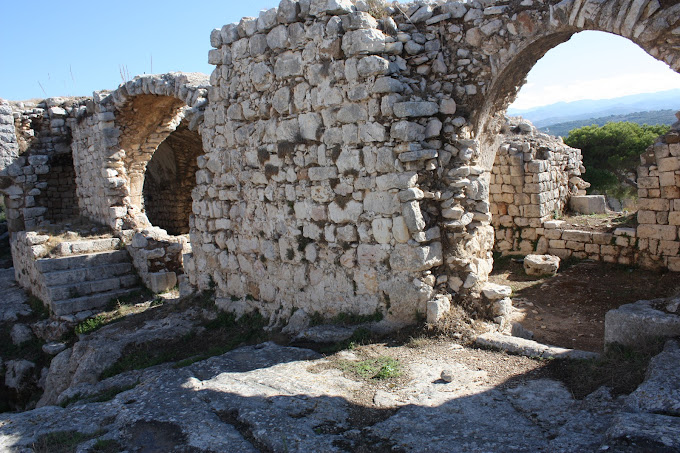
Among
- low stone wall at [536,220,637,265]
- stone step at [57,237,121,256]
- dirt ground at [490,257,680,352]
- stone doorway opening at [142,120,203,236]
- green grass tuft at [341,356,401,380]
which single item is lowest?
dirt ground at [490,257,680,352]

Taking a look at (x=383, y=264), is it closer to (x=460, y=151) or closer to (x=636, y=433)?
(x=460, y=151)

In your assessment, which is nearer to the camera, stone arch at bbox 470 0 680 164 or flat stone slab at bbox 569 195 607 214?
stone arch at bbox 470 0 680 164

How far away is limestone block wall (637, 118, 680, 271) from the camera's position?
348 inches

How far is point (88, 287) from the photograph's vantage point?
9.20 m

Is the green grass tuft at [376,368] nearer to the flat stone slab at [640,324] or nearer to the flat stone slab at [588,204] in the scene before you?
the flat stone slab at [640,324]

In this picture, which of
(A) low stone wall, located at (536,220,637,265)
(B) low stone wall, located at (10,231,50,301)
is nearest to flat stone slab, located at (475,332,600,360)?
(A) low stone wall, located at (536,220,637,265)

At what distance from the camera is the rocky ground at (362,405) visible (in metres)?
3.01

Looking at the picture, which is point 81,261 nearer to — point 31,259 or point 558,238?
point 31,259

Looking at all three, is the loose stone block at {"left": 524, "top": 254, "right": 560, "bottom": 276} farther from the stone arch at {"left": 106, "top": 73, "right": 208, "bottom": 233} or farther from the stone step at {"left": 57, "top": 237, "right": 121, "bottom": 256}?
the stone step at {"left": 57, "top": 237, "right": 121, "bottom": 256}

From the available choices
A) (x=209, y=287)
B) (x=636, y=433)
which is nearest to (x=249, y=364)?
(x=209, y=287)

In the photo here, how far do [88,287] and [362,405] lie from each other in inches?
280

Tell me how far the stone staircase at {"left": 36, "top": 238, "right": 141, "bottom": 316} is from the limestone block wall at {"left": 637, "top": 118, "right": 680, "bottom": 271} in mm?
9225

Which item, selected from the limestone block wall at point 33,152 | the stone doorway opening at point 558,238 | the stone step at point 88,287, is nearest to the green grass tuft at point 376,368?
the stone doorway opening at point 558,238

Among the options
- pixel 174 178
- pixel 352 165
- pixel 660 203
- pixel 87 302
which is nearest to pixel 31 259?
pixel 87 302
